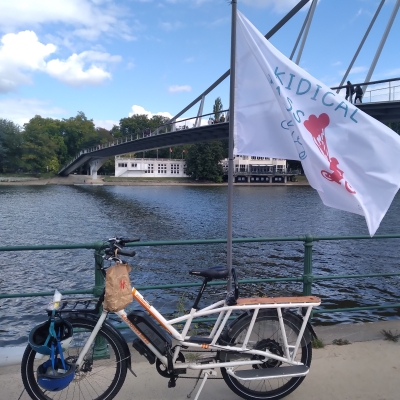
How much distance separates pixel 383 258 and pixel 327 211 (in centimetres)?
1678

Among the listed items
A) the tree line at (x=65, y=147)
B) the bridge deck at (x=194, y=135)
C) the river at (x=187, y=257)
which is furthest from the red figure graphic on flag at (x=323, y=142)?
the tree line at (x=65, y=147)

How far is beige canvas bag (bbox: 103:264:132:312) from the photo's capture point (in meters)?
2.82

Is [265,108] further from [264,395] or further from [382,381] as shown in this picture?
[382,381]

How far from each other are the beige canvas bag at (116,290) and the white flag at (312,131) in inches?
49.8

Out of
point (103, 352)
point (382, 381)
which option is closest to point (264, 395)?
point (382, 381)

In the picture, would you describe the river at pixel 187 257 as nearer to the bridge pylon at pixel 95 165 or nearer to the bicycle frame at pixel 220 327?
the bicycle frame at pixel 220 327

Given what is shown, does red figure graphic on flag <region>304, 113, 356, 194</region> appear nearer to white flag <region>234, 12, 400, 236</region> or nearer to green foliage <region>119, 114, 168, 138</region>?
white flag <region>234, 12, 400, 236</region>

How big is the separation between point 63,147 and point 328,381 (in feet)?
339

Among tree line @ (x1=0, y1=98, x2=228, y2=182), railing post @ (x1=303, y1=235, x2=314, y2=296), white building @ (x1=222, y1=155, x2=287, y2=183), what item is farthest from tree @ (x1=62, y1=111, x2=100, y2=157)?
railing post @ (x1=303, y1=235, x2=314, y2=296)

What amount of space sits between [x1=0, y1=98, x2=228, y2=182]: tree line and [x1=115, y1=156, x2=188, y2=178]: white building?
2.96 meters

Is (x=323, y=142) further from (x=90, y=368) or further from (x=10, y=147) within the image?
(x=10, y=147)

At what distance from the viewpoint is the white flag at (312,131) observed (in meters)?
3.05

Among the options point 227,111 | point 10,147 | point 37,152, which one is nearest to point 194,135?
point 227,111

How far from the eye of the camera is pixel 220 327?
3.06 m
